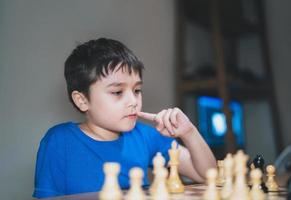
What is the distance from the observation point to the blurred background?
1207mm

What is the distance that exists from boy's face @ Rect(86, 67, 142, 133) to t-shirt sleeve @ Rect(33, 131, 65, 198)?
15 cm

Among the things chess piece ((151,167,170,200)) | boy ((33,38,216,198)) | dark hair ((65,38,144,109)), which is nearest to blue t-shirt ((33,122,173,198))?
boy ((33,38,216,198))

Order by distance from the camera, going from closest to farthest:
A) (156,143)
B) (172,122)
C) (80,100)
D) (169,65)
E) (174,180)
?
1. (174,180)
2. (172,122)
3. (80,100)
4. (156,143)
5. (169,65)

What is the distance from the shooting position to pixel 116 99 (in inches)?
37.1

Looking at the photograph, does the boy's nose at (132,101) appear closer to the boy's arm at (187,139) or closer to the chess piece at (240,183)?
the boy's arm at (187,139)

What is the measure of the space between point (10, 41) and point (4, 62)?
0.08m

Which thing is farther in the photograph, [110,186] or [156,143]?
[156,143]

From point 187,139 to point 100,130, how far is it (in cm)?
27

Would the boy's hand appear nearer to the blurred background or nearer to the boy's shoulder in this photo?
the boy's shoulder

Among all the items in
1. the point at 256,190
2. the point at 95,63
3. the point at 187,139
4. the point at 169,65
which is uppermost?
the point at 169,65

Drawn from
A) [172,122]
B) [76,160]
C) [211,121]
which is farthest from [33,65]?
[211,121]

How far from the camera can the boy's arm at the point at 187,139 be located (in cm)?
91

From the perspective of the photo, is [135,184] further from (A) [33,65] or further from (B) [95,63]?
(A) [33,65]

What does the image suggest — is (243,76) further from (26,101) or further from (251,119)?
(26,101)
